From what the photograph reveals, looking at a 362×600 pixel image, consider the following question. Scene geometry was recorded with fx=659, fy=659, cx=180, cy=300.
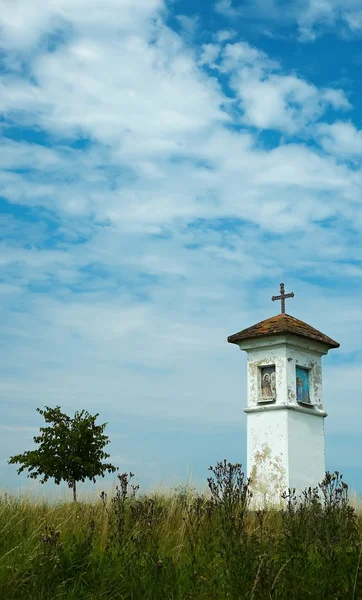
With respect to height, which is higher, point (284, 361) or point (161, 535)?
point (284, 361)

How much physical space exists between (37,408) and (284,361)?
252 inches

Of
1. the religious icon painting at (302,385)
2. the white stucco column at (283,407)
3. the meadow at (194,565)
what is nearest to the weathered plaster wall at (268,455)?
the white stucco column at (283,407)

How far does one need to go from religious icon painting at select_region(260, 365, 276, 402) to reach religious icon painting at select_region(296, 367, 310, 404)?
2.04ft

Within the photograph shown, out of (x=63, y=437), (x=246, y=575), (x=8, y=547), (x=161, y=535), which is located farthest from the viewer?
(x=63, y=437)

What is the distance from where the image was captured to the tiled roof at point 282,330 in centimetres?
1530

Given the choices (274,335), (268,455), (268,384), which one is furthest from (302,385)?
(268,455)

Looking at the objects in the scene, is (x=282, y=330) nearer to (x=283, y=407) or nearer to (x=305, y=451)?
(x=283, y=407)

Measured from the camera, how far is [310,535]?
8172 millimetres

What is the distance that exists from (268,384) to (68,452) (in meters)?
5.17

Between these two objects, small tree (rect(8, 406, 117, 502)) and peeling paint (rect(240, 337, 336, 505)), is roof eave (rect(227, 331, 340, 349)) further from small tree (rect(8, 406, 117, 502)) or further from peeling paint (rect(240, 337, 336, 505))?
small tree (rect(8, 406, 117, 502))

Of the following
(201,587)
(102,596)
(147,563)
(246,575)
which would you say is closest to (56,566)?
(102,596)

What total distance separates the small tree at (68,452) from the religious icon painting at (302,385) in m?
5.02

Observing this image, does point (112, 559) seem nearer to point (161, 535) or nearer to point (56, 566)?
point (56, 566)

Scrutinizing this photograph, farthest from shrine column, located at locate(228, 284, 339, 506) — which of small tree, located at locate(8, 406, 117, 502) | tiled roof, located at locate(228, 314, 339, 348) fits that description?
small tree, located at locate(8, 406, 117, 502)
